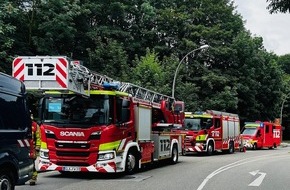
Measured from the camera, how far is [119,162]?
1384 cm

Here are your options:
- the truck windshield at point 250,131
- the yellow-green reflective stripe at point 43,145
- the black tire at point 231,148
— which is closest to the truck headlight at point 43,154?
the yellow-green reflective stripe at point 43,145

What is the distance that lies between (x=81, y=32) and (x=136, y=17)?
312 inches

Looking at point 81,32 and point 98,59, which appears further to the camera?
point 81,32

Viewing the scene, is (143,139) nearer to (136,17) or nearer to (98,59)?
(98,59)

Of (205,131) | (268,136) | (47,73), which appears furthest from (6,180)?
(268,136)

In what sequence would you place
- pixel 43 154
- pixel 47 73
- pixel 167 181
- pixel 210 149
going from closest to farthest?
pixel 47 73 → pixel 167 181 → pixel 43 154 → pixel 210 149

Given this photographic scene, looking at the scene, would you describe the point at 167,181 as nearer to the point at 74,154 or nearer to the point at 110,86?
the point at 74,154

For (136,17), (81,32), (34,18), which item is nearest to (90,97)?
(34,18)

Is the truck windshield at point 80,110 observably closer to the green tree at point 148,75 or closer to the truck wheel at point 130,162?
the truck wheel at point 130,162

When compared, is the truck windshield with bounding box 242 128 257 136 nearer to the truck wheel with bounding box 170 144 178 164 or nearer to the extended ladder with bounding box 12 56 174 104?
the truck wheel with bounding box 170 144 178 164

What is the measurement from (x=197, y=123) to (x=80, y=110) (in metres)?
14.8

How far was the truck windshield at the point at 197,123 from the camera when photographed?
2752 centimetres

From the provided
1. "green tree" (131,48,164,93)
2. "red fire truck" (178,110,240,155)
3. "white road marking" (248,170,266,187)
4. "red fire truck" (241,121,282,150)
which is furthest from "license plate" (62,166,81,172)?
"red fire truck" (241,121,282,150)

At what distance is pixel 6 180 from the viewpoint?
8.49 meters
